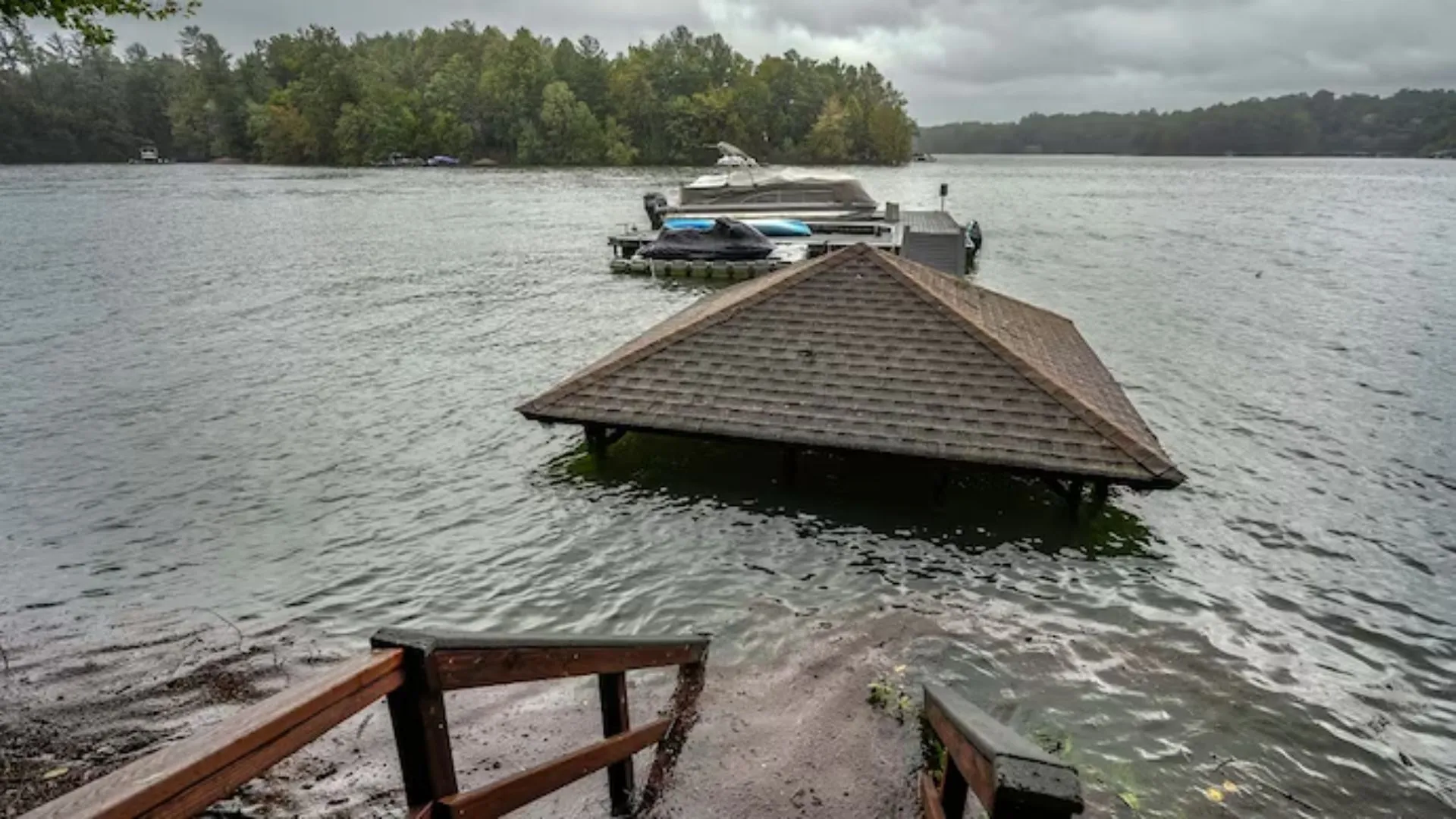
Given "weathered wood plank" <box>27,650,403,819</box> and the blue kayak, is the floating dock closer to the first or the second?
the blue kayak

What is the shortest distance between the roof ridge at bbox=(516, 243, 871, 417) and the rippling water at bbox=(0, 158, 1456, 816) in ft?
5.60

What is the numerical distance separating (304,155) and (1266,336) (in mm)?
159139

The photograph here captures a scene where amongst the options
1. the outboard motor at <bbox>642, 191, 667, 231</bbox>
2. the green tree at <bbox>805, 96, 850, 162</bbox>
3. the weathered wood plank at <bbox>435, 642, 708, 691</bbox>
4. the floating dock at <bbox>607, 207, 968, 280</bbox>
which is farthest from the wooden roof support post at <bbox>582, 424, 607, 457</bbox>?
the green tree at <bbox>805, 96, 850, 162</bbox>

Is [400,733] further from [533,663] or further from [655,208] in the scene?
[655,208]

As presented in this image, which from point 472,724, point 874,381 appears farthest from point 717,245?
point 472,724

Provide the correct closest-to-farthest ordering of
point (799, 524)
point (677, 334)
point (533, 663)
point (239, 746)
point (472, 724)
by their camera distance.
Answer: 1. point (239, 746)
2. point (533, 663)
3. point (472, 724)
4. point (799, 524)
5. point (677, 334)

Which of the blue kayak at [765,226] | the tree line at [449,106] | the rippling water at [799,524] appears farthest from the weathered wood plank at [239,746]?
the tree line at [449,106]

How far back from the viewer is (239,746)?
7.04 feet

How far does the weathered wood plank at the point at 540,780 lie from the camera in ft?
11.1

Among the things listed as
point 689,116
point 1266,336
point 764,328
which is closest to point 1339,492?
point 764,328

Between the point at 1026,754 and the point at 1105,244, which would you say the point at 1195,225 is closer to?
the point at 1105,244

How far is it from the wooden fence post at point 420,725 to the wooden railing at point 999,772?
1.93 meters

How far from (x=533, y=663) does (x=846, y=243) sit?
34.8 m

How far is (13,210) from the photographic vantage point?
5756 cm
